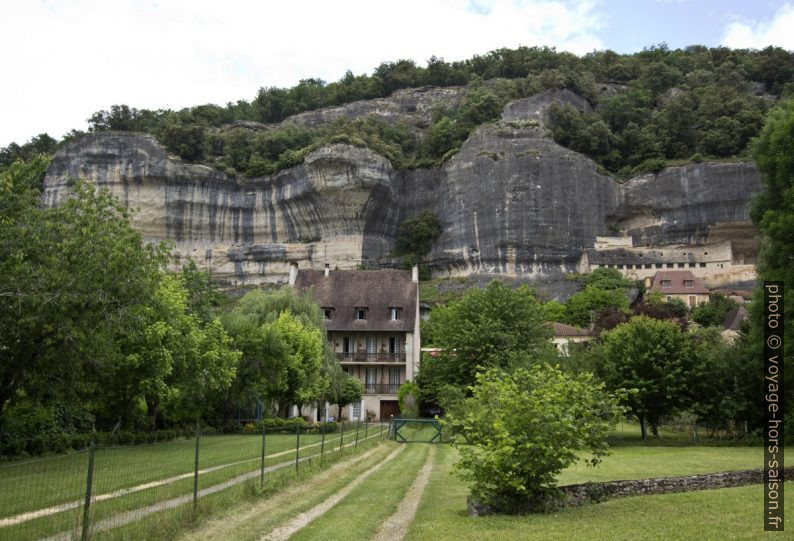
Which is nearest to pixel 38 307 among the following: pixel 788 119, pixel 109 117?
pixel 788 119

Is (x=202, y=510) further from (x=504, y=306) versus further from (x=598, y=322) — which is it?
(x=598, y=322)

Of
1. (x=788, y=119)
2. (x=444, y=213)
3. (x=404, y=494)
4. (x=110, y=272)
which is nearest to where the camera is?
(x=404, y=494)

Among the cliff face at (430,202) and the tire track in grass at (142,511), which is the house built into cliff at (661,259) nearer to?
the cliff face at (430,202)

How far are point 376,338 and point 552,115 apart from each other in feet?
203

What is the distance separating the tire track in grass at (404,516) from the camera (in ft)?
32.3

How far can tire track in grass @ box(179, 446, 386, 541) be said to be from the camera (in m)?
9.65

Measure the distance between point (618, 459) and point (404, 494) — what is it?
10.8 m

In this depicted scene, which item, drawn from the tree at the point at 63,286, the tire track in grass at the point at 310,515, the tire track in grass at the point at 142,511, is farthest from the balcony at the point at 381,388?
the tire track in grass at the point at 142,511

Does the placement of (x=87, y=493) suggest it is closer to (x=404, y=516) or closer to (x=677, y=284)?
(x=404, y=516)

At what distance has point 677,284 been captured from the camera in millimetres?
73250

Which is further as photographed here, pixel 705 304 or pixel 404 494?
pixel 705 304

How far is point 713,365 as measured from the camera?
30.5m

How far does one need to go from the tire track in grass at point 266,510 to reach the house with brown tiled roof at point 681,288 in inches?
2439

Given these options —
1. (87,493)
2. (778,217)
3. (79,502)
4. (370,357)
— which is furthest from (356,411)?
(87,493)
